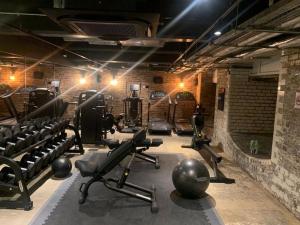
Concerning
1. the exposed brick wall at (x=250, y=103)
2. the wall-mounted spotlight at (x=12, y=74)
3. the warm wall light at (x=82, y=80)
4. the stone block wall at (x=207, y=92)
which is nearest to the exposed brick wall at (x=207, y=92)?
the stone block wall at (x=207, y=92)

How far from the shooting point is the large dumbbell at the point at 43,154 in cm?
469

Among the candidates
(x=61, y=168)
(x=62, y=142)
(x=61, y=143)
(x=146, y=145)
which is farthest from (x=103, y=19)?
(x=62, y=142)

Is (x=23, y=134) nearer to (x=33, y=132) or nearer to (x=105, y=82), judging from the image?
(x=33, y=132)

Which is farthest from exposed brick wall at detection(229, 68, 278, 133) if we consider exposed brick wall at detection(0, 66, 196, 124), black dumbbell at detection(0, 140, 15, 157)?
black dumbbell at detection(0, 140, 15, 157)

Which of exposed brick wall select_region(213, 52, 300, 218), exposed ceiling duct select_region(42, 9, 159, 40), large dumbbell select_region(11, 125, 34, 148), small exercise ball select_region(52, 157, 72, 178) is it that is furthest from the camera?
small exercise ball select_region(52, 157, 72, 178)

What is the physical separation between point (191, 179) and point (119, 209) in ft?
3.55

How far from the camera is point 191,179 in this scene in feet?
13.2

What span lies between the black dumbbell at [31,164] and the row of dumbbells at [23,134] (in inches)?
9.6

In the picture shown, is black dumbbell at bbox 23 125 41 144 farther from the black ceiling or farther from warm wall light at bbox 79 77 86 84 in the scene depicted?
warm wall light at bbox 79 77 86 84

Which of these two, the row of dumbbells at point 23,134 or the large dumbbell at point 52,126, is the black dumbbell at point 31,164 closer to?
the row of dumbbells at point 23,134

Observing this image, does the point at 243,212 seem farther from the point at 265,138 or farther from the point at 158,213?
the point at 265,138

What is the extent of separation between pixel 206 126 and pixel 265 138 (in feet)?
12.9

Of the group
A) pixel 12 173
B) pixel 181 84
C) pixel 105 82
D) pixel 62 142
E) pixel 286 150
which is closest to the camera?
pixel 286 150

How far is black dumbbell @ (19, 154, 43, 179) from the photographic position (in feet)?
13.7
